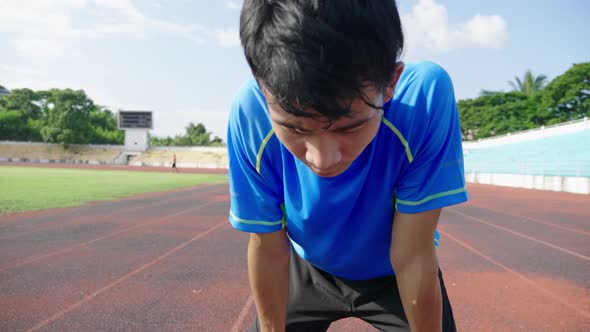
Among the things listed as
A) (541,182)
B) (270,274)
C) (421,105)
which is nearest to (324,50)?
(421,105)

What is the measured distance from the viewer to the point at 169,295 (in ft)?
10.8

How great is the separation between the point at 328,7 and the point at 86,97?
204 ft

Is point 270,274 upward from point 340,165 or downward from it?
downward

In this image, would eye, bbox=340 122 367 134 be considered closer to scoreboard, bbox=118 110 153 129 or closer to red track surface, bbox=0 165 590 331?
red track surface, bbox=0 165 590 331

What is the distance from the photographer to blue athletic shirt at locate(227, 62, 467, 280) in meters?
1.06

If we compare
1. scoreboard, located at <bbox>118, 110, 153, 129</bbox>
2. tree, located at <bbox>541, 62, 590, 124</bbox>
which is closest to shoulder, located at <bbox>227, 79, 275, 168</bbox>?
tree, located at <bbox>541, 62, 590, 124</bbox>

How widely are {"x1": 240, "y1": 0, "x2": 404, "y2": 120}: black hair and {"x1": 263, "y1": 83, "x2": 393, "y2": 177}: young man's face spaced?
2 centimetres

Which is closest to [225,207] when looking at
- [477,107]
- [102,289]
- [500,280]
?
[102,289]

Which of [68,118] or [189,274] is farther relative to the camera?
[68,118]

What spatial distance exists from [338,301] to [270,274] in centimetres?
31

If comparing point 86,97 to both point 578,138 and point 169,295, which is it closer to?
point 578,138

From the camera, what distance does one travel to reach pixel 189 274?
3932 millimetres

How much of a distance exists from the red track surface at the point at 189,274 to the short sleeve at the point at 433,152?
194 cm

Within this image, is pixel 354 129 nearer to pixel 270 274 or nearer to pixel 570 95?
pixel 270 274
